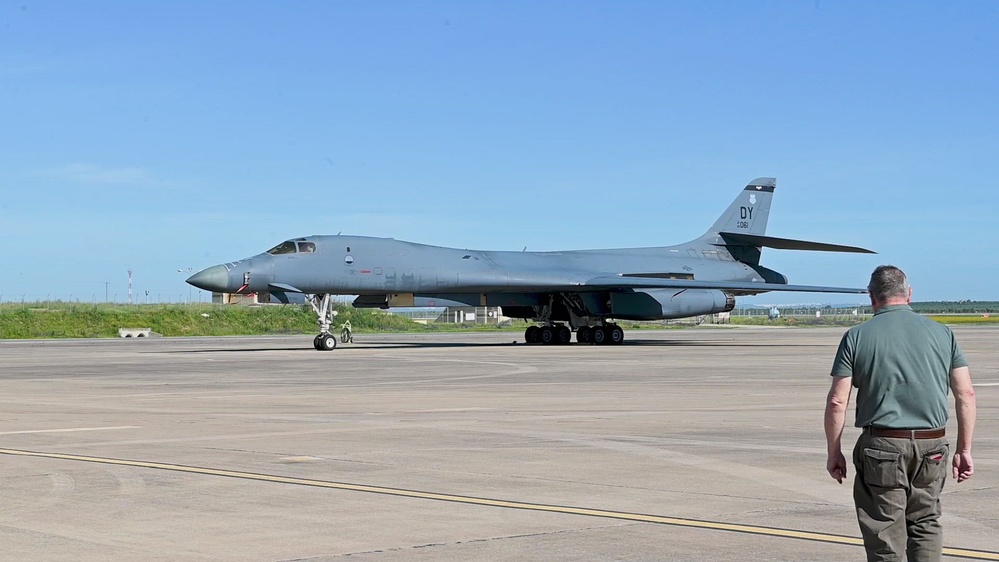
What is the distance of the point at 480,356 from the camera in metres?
32.8

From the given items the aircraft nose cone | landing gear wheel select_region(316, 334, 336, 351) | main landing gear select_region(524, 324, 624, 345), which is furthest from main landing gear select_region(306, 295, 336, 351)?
main landing gear select_region(524, 324, 624, 345)

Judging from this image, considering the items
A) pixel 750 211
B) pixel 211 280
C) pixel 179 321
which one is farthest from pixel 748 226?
pixel 179 321

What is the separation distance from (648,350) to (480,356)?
649 centimetres

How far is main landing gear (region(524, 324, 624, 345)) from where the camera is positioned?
42.8 metres

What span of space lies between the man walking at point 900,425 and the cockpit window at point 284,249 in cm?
3147

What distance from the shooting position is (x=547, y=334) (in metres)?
43.3

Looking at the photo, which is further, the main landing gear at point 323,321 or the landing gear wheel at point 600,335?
the landing gear wheel at point 600,335

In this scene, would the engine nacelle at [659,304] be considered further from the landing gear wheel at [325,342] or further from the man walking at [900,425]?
the man walking at [900,425]

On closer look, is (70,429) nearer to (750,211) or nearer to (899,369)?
(899,369)

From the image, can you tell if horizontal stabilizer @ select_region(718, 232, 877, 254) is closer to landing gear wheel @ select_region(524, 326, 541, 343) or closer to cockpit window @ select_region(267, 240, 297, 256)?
landing gear wheel @ select_region(524, 326, 541, 343)

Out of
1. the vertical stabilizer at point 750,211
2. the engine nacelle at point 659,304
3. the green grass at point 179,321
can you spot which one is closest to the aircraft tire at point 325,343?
the engine nacelle at point 659,304

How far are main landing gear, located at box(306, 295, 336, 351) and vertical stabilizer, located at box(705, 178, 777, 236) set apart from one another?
16742 millimetres

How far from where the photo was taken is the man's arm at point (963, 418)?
5586 millimetres

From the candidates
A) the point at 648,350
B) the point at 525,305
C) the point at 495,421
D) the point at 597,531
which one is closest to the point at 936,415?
the point at 597,531
